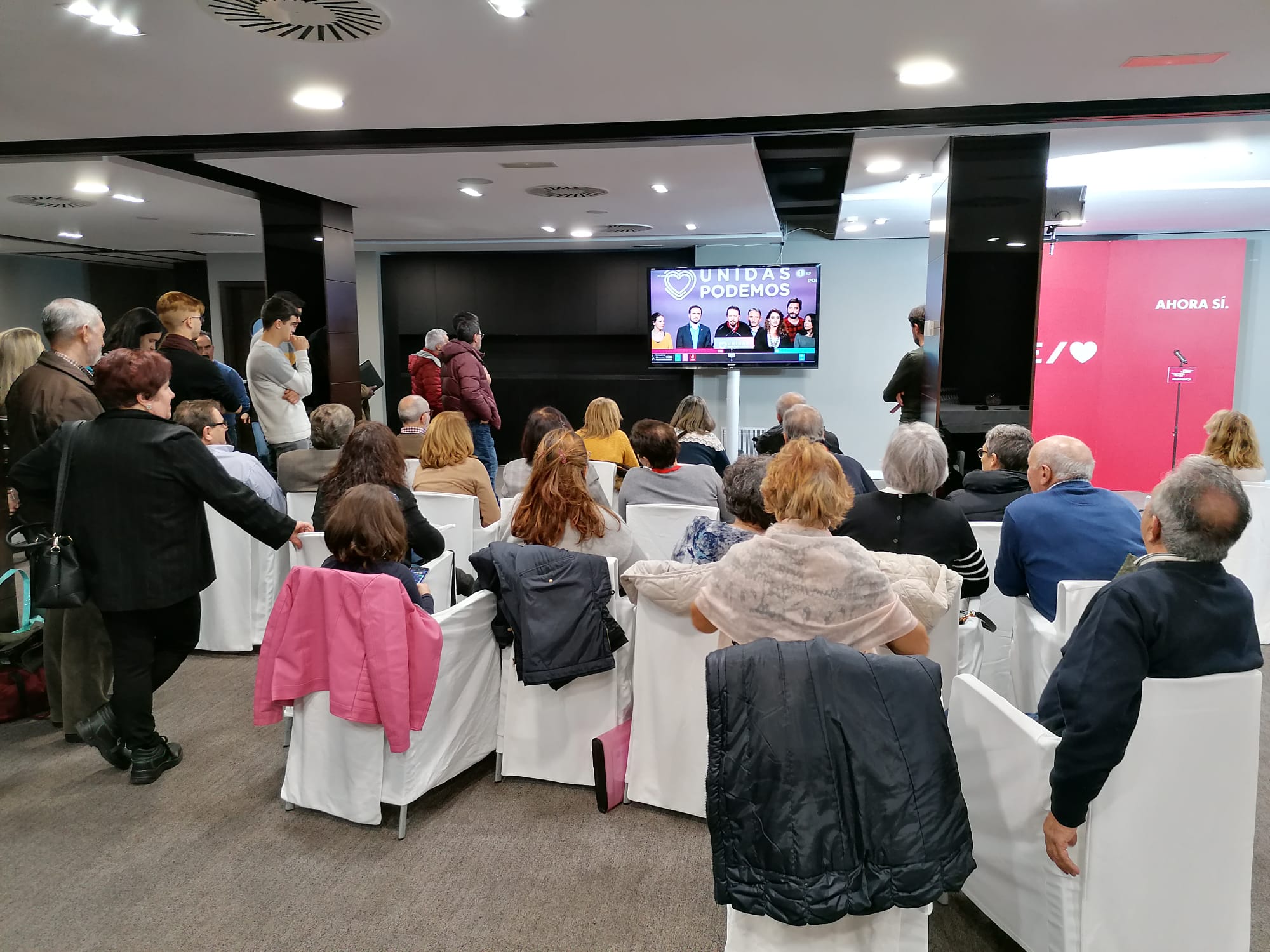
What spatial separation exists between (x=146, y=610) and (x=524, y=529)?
141 cm

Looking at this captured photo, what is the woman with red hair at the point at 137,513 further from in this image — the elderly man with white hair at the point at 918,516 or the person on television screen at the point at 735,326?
the person on television screen at the point at 735,326

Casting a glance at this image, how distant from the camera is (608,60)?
3.54 meters

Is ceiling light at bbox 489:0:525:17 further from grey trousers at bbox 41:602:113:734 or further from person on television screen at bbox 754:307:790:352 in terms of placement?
person on television screen at bbox 754:307:790:352

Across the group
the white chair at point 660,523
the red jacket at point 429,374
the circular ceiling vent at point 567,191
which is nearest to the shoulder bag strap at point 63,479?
the white chair at point 660,523

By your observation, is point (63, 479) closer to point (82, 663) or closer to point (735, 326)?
point (82, 663)

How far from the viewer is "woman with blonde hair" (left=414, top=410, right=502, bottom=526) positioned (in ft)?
13.8

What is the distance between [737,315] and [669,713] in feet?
23.0

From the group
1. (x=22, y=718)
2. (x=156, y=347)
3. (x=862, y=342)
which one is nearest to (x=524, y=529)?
(x=22, y=718)

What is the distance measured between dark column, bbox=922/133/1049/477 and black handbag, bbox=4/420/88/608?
13.9 ft

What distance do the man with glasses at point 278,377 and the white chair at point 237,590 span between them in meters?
1.05

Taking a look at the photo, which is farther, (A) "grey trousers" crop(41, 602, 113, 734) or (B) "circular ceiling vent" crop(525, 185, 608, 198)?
(B) "circular ceiling vent" crop(525, 185, 608, 198)

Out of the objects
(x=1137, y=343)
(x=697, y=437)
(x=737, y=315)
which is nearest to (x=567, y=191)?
(x=697, y=437)

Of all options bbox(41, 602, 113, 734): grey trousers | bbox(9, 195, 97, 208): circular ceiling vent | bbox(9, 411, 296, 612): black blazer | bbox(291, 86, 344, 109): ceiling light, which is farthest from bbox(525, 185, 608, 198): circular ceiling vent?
bbox(41, 602, 113, 734): grey trousers

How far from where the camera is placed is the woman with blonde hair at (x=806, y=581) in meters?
1.88
